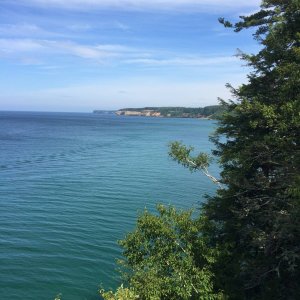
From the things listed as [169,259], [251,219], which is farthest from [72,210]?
[251,219]

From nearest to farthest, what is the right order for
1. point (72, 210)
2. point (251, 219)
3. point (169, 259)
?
point (169, 259)
point (251, 219)
point (72, 210)

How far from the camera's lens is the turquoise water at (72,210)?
23562mm

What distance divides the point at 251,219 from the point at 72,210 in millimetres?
22235

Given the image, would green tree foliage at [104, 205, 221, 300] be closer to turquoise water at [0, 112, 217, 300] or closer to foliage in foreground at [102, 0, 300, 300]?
foliage in foreground at [102, 0, 300, 300]

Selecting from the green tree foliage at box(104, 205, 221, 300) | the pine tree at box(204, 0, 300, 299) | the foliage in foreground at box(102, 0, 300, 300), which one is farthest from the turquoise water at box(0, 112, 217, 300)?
the pine tree at box(204, 0, 300, 299)

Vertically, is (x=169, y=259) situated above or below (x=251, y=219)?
below

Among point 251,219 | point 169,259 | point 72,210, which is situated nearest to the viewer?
point 169,259

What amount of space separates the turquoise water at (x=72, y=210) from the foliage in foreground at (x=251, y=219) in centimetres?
688

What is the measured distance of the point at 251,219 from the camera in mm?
18031

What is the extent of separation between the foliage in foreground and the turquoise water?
271 inches

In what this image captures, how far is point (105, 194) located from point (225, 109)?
2428cm

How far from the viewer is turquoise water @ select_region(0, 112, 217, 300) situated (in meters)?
23.6

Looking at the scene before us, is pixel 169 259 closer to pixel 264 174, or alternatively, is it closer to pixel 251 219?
pixel 251 219

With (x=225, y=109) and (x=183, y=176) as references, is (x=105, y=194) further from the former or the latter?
(x=225, y=109)
